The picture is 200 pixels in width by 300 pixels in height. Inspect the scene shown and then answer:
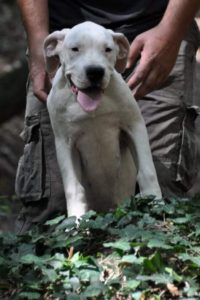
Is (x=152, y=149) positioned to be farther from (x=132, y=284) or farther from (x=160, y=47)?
(x=132, y=284)

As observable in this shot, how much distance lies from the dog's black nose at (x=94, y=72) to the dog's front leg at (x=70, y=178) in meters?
0.58

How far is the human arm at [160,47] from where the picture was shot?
241 inches

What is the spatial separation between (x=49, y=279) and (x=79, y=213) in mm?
1429

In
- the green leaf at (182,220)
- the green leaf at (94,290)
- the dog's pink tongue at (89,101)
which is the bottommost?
the green leaf at (94,290)

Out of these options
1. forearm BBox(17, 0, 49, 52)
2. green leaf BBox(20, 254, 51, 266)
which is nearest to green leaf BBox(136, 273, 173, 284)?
green leaf BBox(20, 254, 51, 266)

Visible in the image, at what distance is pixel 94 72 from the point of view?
5309 mm

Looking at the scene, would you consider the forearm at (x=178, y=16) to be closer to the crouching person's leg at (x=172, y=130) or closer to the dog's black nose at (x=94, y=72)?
the crouching person's leg at (x=172, y=130)

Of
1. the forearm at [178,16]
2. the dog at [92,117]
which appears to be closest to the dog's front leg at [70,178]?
the dog at [92,117]

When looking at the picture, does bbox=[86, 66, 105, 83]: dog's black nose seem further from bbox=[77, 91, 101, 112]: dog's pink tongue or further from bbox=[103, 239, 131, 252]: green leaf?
bbox=[103, 239, 131, 252]: green leaf

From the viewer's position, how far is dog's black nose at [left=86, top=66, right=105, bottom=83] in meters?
5.30

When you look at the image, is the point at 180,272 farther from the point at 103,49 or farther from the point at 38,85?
the point at 38,85

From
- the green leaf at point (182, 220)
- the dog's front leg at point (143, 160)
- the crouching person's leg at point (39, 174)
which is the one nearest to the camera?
the green leaf at point (182, 220)

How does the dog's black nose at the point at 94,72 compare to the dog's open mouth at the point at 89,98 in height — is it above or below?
above

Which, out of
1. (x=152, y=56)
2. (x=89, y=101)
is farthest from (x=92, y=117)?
(x=152, y=56)
